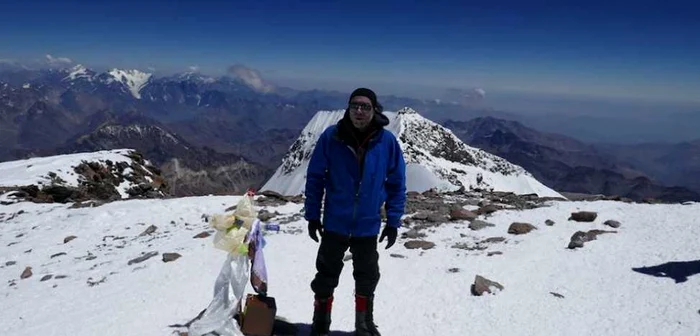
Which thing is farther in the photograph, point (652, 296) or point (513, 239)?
point (513, 239)

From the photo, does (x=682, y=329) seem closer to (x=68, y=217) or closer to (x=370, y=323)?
(x=370, y=323)

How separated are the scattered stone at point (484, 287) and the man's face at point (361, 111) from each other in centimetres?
470

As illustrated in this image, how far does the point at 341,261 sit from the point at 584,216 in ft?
33.3

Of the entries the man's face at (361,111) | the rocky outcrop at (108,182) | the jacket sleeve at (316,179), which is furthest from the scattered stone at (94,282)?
the rocky outcrop at (108,182)

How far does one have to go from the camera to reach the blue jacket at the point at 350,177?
6148 millimetres

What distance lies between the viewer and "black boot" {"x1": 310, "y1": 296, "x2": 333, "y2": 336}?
6750 mm

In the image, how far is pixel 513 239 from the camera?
41.1ft

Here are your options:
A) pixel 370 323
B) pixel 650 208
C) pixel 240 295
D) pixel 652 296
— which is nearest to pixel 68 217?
pixel 240 295

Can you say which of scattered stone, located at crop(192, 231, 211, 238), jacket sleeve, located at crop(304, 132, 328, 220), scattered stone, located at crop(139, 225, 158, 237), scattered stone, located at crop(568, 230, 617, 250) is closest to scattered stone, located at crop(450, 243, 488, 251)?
scattered stone, located at crop(568, 230, 617, 250)

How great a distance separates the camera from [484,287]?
8.86 metres

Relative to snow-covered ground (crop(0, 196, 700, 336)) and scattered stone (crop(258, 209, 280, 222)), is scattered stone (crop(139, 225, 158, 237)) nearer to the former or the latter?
snow-covered ground (crop(0, 196, 700, 336))

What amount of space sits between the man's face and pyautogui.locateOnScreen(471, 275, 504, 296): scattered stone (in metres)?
4.70

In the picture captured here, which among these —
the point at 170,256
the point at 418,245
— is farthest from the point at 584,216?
the point at 170,256

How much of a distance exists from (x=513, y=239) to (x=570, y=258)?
6.67 ft
